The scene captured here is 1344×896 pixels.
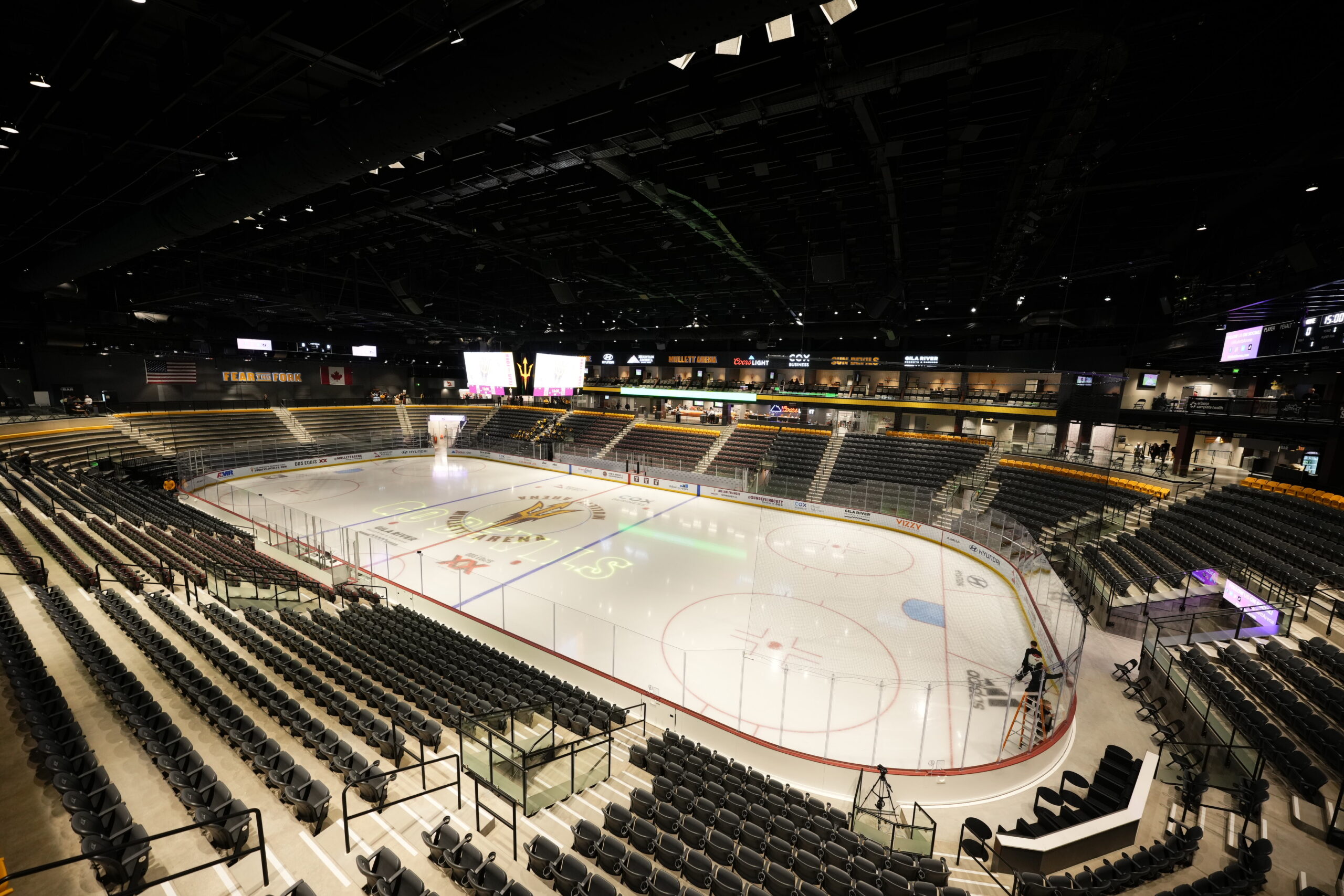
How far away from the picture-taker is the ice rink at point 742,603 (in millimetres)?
8258

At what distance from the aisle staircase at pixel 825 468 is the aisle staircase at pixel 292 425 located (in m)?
31.3

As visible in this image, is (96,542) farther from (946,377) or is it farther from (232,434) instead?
(946,377)

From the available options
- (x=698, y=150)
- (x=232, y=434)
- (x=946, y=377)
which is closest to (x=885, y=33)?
(x=698, y=150)

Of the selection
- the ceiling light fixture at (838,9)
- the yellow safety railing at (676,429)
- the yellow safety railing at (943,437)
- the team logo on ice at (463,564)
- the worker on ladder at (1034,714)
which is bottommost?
the team logo on ice at (463,564)

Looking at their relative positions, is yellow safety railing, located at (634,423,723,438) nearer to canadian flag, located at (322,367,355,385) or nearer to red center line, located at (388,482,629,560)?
red center line, located at (388,482,629,560)

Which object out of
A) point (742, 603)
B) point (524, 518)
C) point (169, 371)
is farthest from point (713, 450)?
point (169, 371)

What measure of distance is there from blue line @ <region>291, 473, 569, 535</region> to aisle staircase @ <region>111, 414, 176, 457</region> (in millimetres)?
11083

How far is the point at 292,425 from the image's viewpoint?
32688 millimetres

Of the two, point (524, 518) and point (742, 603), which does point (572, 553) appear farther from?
point (742, 603)

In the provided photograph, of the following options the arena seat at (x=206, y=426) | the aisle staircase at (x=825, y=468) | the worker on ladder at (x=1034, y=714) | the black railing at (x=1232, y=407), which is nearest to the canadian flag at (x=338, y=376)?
the arena seat at (x=206, y=426)

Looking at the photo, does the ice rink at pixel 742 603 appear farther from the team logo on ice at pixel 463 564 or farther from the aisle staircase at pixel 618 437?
the aisle staircase at pixel 618 437

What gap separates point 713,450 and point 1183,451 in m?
19.5

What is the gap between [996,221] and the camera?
31.6 ft

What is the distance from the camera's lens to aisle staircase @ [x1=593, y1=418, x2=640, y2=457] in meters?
30.7
